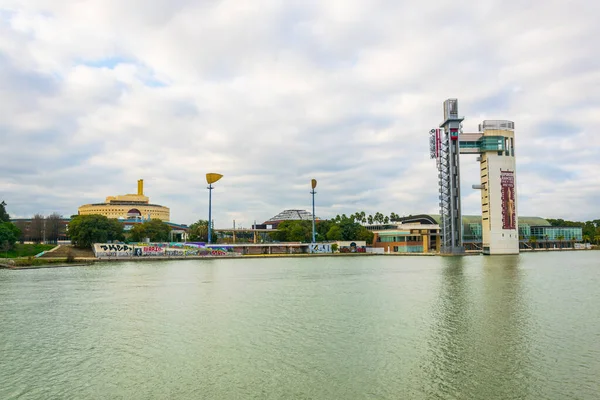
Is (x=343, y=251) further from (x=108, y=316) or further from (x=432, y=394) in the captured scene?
(x=432, y=394)

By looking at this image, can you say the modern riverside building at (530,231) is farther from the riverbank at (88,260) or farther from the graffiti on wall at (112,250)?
the graffiti on wall at (112,250)

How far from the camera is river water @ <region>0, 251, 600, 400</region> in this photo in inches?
623

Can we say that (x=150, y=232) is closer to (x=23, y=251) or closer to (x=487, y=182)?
(x=23, y=251)

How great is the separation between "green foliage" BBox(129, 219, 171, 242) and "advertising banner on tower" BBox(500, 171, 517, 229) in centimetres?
9007

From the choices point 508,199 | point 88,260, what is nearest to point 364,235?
point 508,199

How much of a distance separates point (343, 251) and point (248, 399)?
4530 inches

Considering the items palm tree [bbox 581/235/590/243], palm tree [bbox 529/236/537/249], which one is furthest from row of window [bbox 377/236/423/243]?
palm tree [bbox 581/235/590/243]

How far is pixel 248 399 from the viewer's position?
1479 cm

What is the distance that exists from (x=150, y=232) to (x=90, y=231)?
77.5 ft

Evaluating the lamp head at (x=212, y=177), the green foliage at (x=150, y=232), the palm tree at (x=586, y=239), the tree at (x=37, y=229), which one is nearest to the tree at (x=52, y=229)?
the tree at (x=37, y=229)

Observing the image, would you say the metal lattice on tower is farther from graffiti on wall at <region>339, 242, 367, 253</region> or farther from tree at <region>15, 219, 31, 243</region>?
tree at <region>15, 219, 31, 243</region>

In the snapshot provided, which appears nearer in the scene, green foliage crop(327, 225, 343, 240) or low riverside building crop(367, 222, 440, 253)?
low riverside building crop(367, 222, 440, 253)

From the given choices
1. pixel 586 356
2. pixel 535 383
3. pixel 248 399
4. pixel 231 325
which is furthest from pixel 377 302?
pixel 248 399

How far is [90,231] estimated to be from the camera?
102062 mm
